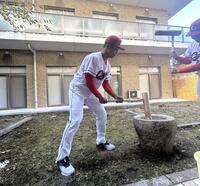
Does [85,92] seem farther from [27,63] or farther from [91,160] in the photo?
[27,63]

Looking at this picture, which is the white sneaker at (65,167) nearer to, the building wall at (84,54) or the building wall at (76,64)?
the building wall at (84,54)

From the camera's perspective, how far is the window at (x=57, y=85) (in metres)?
11.2

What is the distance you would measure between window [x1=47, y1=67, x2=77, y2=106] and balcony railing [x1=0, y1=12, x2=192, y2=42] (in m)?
2.17

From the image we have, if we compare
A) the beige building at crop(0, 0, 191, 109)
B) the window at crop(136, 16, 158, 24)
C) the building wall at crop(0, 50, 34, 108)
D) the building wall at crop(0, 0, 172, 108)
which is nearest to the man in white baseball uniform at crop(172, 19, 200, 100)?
the beige building at crop(0, 0, 191, 109)

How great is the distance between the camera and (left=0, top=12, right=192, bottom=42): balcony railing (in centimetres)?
961

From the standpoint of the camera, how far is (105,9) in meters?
12.5

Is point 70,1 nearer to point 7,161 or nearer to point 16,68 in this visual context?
point 16,68

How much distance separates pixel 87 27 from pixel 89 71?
27.3 feet

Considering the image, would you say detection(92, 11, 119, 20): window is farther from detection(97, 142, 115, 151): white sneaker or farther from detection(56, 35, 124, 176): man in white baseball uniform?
detection(97, 142, 115, 151): white sneaker

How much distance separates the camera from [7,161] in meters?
3.41

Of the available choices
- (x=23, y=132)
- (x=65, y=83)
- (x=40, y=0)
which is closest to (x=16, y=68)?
(x=65, y=83)

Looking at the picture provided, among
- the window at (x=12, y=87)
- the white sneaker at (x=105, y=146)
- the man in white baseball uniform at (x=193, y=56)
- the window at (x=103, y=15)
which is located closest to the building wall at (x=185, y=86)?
the window at (x=103, y=15)

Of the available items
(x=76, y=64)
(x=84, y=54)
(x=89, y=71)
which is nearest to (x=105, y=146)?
(x=89, y=71)

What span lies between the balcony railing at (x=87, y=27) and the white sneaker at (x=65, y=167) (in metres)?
7.59
